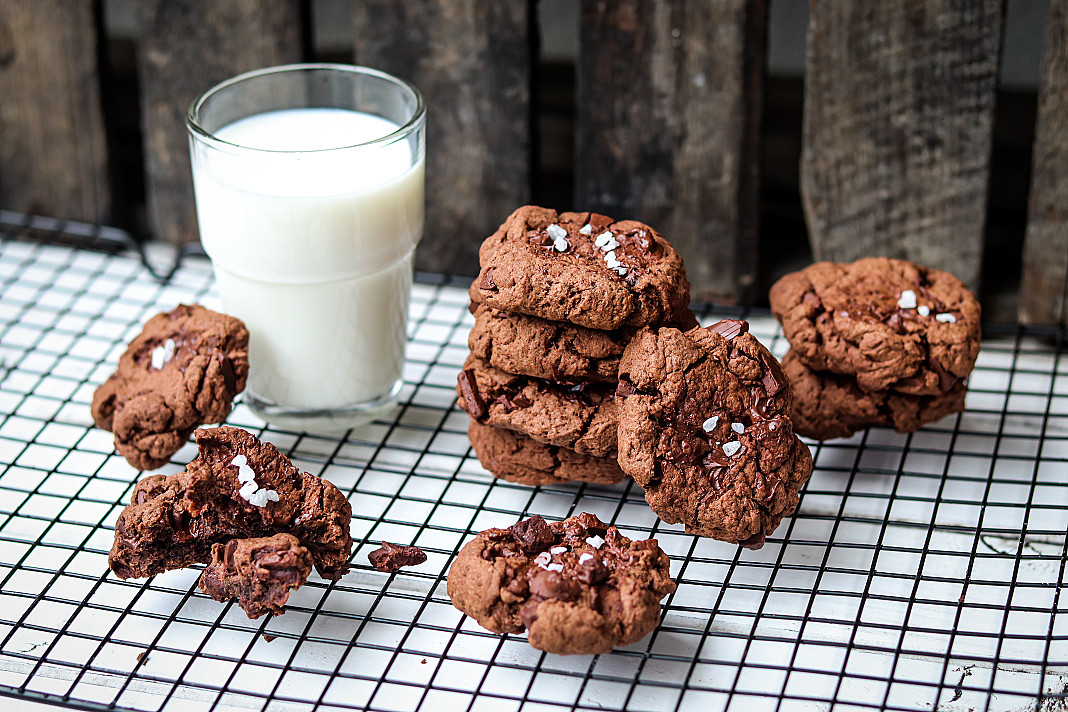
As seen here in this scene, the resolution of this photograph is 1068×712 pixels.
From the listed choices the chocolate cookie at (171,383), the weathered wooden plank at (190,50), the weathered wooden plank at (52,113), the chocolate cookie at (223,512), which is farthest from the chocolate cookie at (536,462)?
the weathered wooden plank at (52,113)

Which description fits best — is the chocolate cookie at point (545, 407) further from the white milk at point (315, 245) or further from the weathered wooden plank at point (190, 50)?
the weathered wooden plank at point (190, 50)

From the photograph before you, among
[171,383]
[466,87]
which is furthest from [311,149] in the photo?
[466,87]

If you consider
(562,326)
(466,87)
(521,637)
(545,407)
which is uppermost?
(466,87)

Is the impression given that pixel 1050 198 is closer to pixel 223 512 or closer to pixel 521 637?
pixel 521 637

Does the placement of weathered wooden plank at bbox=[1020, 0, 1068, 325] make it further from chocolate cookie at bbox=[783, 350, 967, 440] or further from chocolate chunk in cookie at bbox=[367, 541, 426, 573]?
chocolate chunk in cookie at bbox=[367, 541, 426, 573]

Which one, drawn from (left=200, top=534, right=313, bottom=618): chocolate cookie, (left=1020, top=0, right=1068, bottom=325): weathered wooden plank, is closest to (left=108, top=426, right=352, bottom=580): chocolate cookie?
(left=200, top=534, right=313, bottom=618): chocolate cookie

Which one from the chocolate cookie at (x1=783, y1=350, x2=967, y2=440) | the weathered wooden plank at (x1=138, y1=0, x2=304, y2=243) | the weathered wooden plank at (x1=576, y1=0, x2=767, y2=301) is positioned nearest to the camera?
the chocolate cookie at (x1=783, y1=350, x2=967, y2=440)

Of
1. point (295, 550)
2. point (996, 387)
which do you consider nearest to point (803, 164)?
point (996, 387)

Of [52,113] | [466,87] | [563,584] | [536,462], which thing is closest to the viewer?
[563,584]
